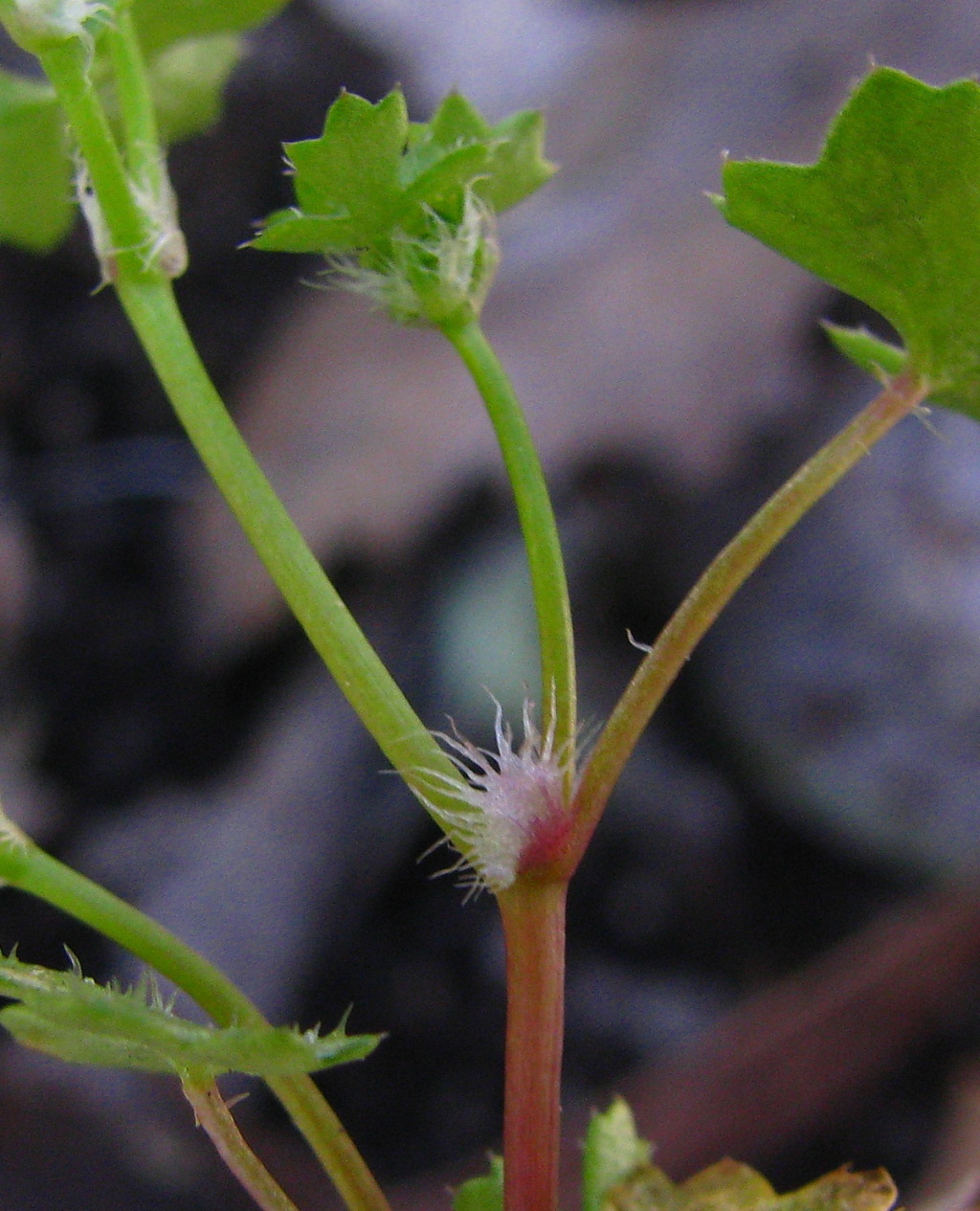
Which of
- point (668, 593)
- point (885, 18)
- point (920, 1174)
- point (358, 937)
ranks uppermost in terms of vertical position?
point (885, 18)

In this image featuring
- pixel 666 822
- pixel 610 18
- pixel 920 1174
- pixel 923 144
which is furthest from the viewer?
pixel 610 18

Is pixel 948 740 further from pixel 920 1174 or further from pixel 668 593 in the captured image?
pixel 920 1174

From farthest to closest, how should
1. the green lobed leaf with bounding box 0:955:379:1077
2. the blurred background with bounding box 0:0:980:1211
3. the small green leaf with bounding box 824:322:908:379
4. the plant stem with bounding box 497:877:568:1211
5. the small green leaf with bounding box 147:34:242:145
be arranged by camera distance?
the blurred background with bounding box 0:0:980:1211 < the small green leaf with bounding box 147:34:242:145 < the small green leaf with bounding box 824:322:908:379 < the plant stem with bounding box 497:877:568:1211 < the green lobed leaf with bounding box 0:955:379:1077

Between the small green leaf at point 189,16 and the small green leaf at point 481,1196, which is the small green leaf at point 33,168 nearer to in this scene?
the small green leaf at point 189,16

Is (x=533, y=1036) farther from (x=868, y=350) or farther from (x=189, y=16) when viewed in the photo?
(x=189, y=16)

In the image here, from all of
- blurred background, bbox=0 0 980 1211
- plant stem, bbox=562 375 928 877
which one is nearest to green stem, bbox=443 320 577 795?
plant stem, bbox=562 375 928 877

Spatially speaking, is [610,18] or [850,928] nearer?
[850,928]

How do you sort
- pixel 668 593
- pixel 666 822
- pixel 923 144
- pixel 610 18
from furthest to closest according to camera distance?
pixel 610 18
pixel 668 593
pixel 666 822
pixel 923 144

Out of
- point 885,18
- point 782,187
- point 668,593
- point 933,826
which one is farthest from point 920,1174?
point 885,18

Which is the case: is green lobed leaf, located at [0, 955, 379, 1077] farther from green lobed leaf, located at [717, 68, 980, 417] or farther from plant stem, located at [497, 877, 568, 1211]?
green lobed leaf, located at [717, 68, 980, 417]
